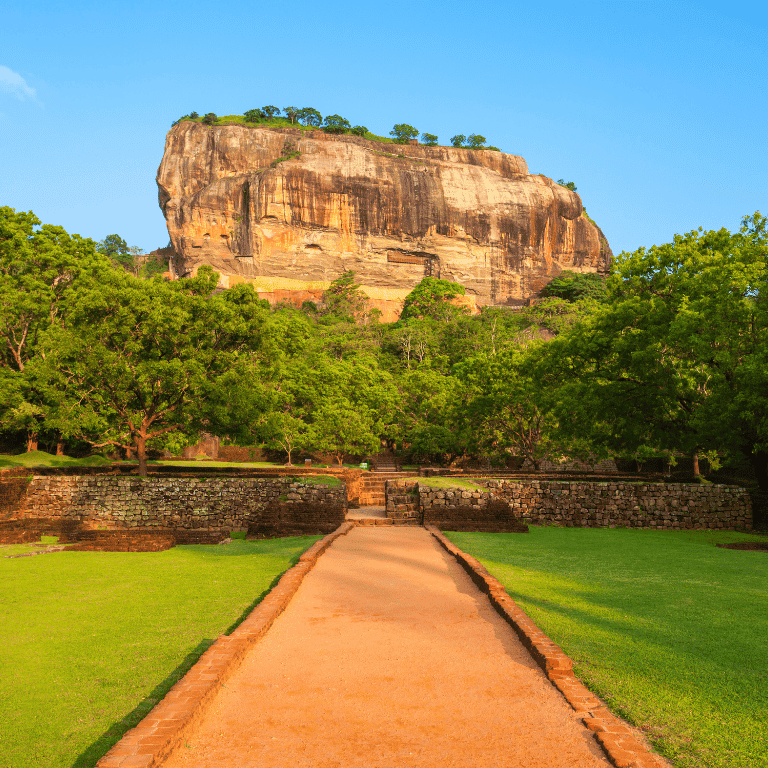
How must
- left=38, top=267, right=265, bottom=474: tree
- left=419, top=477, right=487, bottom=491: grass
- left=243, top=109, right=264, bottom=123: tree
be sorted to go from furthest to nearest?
1. left=243, top=109, right=264, bottom=123: tree
2. left=38, top=267, right=265, bottom=474: tree
3. left=419, top=477, right=487, bottom=491: grass

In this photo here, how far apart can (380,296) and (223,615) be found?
66424 mm

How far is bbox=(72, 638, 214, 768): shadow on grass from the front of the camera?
3281 millimetres

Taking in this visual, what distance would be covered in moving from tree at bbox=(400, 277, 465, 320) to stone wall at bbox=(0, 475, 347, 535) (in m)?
44.0

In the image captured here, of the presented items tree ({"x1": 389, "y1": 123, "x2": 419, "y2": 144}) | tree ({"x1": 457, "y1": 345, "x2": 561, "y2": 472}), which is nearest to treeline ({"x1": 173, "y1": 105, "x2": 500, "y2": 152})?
tree ({"x1": 389, "y1": 123, "x2": 419, "y2": 144})

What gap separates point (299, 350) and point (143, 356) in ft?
26.8

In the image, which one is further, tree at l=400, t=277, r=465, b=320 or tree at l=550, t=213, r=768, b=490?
tree at l=400, t=277, r=465, b=320

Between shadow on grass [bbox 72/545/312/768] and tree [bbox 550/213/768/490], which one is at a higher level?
tree [bbox 550/213/768/490]

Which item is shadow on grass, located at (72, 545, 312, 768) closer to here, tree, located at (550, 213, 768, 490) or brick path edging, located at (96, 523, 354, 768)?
brick path edging, located at (96, 523, 354, 768)

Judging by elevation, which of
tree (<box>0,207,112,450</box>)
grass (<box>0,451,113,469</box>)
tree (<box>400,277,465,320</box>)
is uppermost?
tree (<box>400,277,465,320</box>)

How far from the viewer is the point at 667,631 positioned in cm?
581

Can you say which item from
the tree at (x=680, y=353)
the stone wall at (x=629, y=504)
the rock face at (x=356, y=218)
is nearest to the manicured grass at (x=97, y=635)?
the stone wall at (x=629, y=504)

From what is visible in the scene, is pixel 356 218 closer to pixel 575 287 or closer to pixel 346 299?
pixel 346 299

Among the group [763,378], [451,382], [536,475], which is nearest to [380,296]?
[451,382]

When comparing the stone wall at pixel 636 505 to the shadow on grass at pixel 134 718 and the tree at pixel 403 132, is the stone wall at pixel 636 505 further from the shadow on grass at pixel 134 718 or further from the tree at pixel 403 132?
the tree at pixel 403 132
